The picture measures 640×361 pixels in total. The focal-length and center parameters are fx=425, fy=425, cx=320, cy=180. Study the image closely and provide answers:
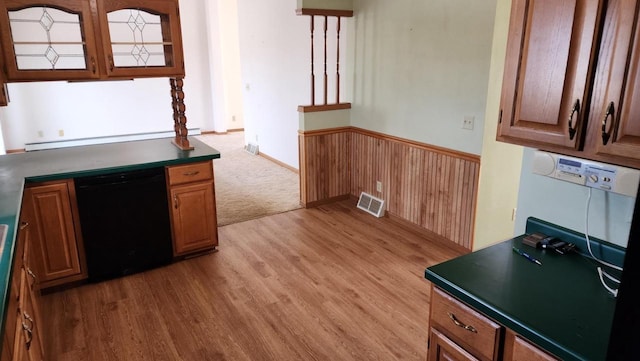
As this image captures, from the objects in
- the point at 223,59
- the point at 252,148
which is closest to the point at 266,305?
the point at 252,148

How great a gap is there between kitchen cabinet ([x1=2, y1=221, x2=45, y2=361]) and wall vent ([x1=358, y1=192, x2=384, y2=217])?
3111 millimetres

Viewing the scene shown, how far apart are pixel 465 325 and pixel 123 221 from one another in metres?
2.60

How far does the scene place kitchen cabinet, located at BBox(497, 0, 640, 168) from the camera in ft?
3.97

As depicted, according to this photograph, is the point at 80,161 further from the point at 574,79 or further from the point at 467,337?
the point at 574,79

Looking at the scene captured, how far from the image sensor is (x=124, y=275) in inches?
130

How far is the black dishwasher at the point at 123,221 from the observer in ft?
9.89

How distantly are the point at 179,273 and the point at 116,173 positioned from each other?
0.91 m

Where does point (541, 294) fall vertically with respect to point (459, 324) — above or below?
above

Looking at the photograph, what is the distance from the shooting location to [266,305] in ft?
9.57

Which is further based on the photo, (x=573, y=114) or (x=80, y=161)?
(x=80, y=161)

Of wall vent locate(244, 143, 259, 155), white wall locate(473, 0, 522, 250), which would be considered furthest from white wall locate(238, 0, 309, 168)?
white wall locate(473, 0, 522, 250)

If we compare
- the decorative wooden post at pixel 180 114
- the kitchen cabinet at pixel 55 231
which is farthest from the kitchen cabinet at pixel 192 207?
the kitchen cabinet at pixel 55 231

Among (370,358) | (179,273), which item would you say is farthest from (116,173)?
(370,358)

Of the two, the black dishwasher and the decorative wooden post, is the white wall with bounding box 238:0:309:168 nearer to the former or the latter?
the decorative wooden post
